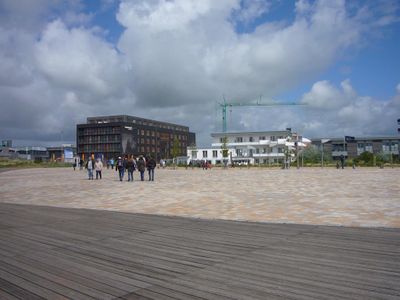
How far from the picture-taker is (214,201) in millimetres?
13234

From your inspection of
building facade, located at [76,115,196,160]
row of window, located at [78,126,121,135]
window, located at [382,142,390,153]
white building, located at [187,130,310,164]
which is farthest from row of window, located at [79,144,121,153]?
window, located at [382,142,390,153]

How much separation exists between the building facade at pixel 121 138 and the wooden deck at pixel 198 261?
105932 mm

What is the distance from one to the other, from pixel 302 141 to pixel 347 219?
46.9 m

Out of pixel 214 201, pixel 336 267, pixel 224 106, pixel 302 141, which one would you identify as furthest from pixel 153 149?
pixel 336 267

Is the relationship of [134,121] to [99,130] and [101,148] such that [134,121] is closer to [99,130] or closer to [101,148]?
[99,130]

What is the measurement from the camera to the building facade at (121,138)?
122m

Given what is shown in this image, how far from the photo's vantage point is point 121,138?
121 m

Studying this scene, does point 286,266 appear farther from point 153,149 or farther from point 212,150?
point 153,149

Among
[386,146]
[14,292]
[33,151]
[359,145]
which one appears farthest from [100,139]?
[14,292]

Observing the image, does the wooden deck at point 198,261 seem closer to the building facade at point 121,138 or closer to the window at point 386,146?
the building facade at point 121,138

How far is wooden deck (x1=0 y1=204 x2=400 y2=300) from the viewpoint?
14.2ft

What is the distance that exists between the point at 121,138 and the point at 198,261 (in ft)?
388

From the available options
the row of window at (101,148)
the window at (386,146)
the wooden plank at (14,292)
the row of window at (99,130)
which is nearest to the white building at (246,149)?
the window at (386,146)

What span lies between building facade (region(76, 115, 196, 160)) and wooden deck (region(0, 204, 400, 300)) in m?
106
